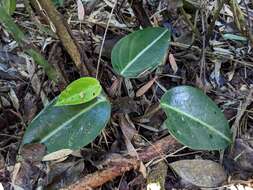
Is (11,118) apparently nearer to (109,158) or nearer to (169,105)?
(109,158)

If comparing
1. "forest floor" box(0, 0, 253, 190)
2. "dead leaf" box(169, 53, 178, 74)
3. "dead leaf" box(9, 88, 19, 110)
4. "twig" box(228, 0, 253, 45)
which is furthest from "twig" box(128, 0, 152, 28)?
"dead leaf" box(9, 88, 19, 110)

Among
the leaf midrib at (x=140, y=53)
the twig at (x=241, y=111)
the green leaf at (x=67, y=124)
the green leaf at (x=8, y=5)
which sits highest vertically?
the green leaf at (x=8, y=5)

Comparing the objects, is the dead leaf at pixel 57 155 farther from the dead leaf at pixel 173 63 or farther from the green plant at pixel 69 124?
the dead leaf at pixel 173 63

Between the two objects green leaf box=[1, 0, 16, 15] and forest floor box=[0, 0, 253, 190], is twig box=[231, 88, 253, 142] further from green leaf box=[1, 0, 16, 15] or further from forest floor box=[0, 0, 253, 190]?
green leaf box=[1, 0, 16, 15]

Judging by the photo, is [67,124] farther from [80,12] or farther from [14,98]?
[80,12]

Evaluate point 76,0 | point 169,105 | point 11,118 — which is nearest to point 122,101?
point 169,105

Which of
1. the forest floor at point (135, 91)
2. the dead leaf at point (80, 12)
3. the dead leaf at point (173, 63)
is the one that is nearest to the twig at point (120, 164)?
the forest floor at point (135, 91)

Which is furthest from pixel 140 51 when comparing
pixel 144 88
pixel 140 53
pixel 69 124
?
pixel 69 124
